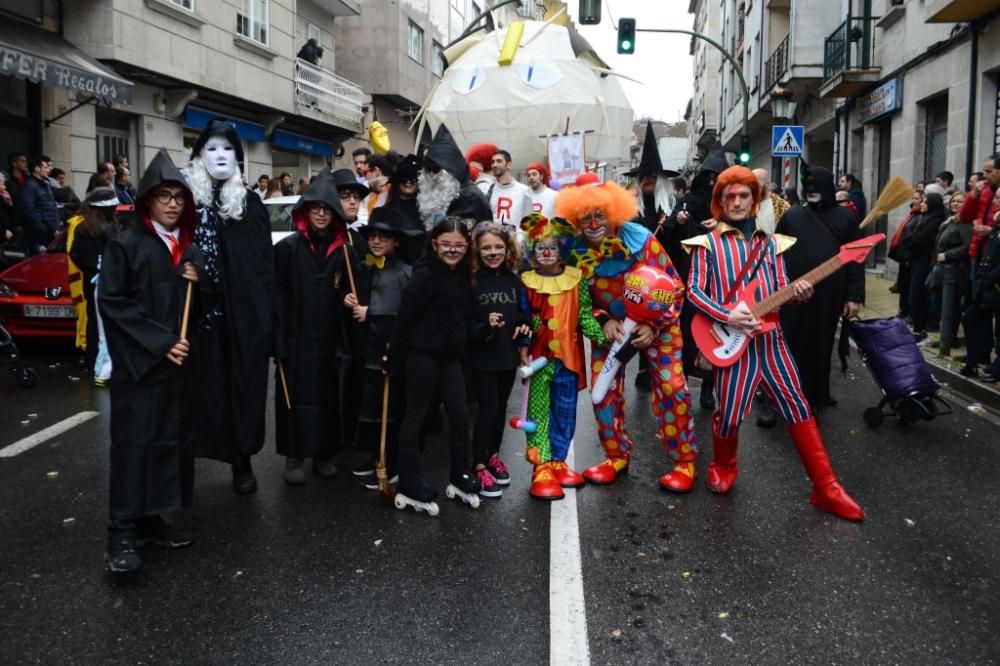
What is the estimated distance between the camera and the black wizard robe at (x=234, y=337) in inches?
184

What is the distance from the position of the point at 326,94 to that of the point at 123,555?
22.1 metres

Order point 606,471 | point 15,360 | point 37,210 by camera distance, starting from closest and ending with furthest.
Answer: point 606,471 < point 15,360 < point 37,210

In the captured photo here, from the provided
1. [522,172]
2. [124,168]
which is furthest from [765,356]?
[124,168]

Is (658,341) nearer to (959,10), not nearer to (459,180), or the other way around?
(459,180)

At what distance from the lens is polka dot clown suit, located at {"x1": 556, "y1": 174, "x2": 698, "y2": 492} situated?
4.85 m

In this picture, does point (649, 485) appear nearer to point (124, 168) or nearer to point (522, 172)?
point (522, 172)

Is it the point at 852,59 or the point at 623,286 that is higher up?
the point at 852,59

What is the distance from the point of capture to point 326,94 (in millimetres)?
24234

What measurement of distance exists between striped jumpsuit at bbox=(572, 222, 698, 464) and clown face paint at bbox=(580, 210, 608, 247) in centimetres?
11

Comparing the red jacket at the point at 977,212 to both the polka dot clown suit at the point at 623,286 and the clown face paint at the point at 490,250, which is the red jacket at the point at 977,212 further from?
the clown face paint at the point at 490,250

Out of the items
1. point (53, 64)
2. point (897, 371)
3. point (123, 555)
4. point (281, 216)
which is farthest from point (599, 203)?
point (53, 64)

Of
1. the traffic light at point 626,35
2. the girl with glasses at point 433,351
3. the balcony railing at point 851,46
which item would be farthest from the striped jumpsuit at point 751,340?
the balcony railing at point 851,46

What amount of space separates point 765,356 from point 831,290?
183 cm

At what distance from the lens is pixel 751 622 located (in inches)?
135
